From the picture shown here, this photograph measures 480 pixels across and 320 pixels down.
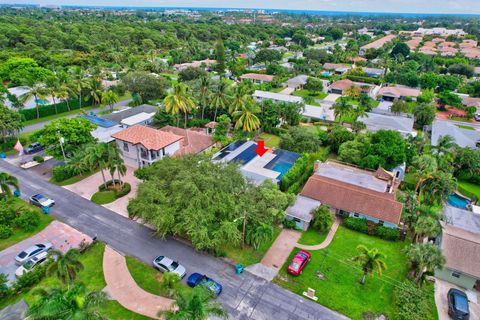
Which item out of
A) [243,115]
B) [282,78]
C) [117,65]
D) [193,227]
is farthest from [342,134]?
[117,65]

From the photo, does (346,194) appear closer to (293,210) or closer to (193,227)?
(293,210)

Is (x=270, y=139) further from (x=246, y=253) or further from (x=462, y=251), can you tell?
(x=462, y=251)

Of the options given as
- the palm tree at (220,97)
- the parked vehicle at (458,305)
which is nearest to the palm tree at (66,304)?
the parked vehicle at (458,305)

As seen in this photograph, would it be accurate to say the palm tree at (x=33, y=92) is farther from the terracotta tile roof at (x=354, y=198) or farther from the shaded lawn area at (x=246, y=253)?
the terracotta tile roof at (x=354, y=198)

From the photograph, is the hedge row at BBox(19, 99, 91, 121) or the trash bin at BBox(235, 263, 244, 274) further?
the hedge row at BBox(19, 99, 91, 121)

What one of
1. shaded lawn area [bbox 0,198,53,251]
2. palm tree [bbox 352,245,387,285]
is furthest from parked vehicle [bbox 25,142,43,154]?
palm tree [bbox 352,245,387,285]

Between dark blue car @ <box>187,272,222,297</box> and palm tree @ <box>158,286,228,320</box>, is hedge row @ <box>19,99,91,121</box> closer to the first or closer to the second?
dark blue car @ <box>187,272,222,297</box>
